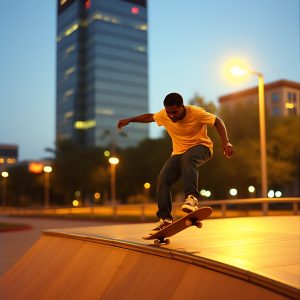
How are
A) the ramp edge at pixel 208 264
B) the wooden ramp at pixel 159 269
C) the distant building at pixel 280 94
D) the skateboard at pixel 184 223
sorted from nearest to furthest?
the ramp edge at pixel 208 264 → the wooden ramp at pixel 159 269 → the skateboard at pixel 184 223 → the distant building at pixel 280 94

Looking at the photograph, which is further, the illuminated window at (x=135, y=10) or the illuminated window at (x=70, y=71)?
the illuminated window at (x=135, y=10)

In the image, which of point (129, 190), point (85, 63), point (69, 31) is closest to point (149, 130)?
point (85, 63)

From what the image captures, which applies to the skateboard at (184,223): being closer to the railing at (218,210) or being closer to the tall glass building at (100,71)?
the railing at (218,210)

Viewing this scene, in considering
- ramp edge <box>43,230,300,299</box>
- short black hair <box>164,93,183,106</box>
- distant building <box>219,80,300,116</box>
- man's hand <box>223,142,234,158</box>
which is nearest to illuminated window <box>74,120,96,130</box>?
distant building <box>219,80,300,116</box>

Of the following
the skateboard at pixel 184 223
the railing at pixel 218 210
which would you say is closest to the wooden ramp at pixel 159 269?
the skateboard at pixel 184 223

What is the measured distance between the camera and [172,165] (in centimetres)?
563

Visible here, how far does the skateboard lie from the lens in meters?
4.97

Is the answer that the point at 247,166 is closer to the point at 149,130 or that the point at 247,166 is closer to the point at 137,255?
the point at 137,255

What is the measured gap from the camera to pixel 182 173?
18.0 feet

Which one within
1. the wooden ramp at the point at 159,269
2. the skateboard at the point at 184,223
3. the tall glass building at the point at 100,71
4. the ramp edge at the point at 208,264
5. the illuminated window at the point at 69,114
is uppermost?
the tall glass building at the point at 100,71

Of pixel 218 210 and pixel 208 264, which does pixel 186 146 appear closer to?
pixel 208 264

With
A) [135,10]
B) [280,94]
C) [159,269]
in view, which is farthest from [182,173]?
[135,10]

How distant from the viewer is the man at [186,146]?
5.26 meters

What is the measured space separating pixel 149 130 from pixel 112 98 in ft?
66.8
